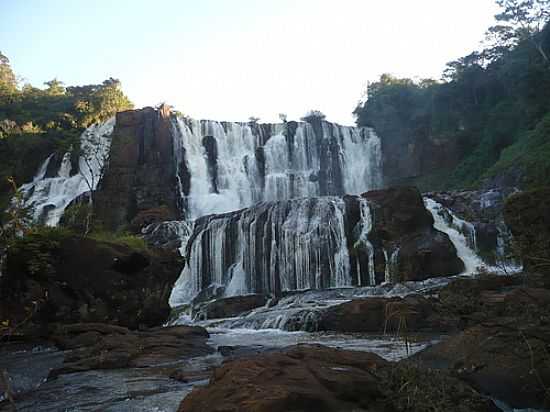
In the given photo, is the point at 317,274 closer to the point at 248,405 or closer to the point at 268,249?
the point at 268,249

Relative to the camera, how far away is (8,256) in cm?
1171

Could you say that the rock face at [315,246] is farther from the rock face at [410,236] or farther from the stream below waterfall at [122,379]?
the stream below waterfall at [122,379]

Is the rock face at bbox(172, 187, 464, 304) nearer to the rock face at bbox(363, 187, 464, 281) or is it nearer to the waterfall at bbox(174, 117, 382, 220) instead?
the rock face at bbox(363, 187, 464, 281)

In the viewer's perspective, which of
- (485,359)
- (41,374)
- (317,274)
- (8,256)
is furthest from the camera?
(317,274)

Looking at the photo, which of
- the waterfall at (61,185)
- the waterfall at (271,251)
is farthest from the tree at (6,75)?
the waterfall at (271,251)

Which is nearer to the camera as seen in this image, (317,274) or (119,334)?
(119,334)

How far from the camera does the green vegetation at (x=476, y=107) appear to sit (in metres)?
36.4

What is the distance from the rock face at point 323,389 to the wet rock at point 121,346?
4.01 m

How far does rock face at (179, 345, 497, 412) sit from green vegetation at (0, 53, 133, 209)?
39.1 m

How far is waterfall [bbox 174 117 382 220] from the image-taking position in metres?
37.0

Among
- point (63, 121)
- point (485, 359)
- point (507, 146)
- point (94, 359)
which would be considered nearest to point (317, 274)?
point (94, 359)

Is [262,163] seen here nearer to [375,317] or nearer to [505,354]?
[375,317]

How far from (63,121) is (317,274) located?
35956 mm

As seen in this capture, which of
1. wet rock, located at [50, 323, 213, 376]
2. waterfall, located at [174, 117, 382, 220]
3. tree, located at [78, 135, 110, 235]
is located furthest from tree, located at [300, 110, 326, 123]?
wet rock, located at [50, 323, 213, 376]
